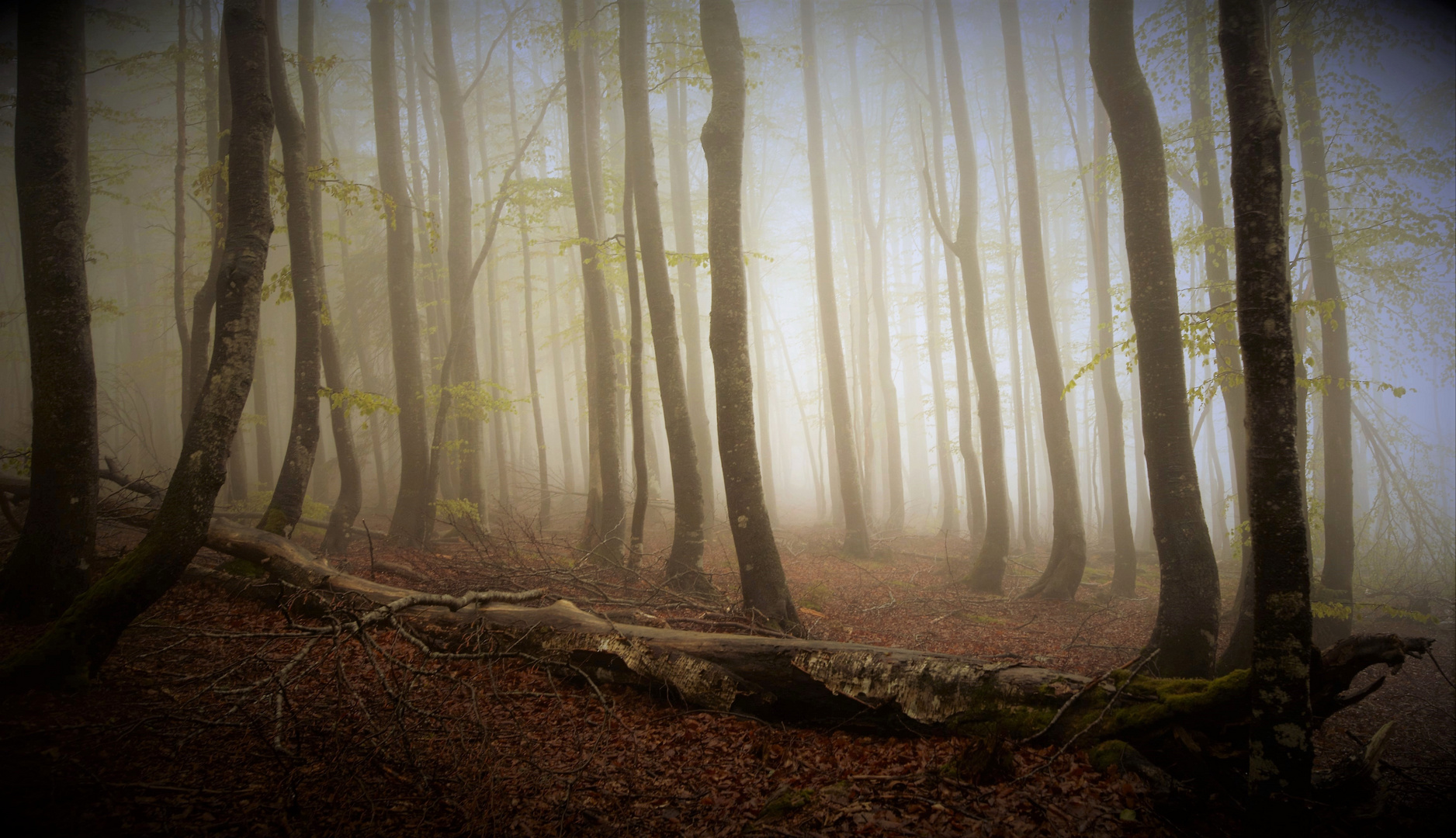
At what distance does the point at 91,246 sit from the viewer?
36.6ft

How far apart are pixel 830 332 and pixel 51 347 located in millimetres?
12312

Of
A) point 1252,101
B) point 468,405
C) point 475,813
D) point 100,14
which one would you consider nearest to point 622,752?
point 475,813

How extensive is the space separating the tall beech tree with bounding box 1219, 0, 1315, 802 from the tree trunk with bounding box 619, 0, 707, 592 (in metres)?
5.38

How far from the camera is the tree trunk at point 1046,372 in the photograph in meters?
9.57

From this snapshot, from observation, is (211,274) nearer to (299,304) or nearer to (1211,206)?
(299,304)

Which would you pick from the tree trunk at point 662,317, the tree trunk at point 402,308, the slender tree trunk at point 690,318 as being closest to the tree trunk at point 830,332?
the slender tree trunk at point 690,318

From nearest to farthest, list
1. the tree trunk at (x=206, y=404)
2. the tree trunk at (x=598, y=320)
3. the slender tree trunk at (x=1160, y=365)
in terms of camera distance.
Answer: the tree trunk at (x=206, y=404)
the slender tree trunk at (x=1160, y=365)
the tree trunk at (x=598, y=320)

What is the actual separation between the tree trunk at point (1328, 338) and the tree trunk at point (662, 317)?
899 cm

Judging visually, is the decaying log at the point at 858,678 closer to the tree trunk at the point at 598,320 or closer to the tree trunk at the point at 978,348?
the tree trunk at the point at 598,320

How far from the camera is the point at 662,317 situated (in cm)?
800

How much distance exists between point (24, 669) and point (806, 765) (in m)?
5.34

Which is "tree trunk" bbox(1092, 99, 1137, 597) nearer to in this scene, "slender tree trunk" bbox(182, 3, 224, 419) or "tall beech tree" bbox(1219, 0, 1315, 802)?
"tall beech tree" bbox(1219, 0, 1315, 802)

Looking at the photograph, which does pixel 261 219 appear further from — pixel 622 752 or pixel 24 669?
pixel 622 752

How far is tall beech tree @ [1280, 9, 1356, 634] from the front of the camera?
821 cm
